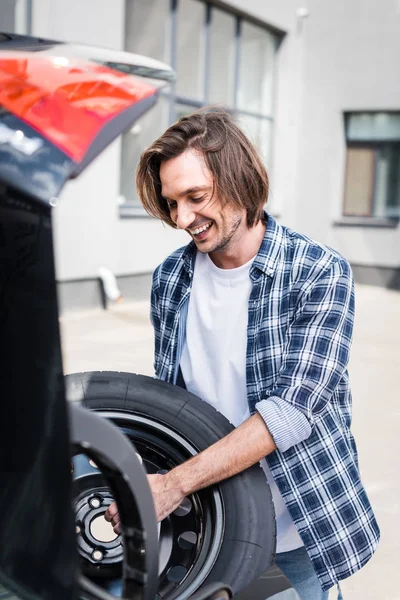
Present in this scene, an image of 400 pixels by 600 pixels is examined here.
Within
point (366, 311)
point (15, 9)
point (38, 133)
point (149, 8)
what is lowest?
point (366, 311)

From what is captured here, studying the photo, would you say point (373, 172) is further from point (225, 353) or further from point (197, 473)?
point (197, 473)

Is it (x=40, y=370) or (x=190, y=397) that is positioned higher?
(x=40, y=370)

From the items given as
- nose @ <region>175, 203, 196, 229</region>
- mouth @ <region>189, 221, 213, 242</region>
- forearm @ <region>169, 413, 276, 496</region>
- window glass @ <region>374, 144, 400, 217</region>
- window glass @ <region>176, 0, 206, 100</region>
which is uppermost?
window glass @ <region>176, 0, 206, 100</region>

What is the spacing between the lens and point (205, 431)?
66.4 inches

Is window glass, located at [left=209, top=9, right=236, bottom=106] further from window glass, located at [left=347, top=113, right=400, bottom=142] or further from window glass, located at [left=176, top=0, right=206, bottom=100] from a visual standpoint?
window glass, located at [left=347, top=113, right=400, bottom=142]

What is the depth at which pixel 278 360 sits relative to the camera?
1833 millimetres

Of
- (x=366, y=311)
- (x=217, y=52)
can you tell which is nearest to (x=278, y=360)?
(x=366, y=311)

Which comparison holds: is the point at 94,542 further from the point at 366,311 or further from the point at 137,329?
the point at 366,311

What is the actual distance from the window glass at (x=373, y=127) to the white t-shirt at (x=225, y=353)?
1237cm

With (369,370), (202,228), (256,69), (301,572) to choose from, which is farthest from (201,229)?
(256,69)

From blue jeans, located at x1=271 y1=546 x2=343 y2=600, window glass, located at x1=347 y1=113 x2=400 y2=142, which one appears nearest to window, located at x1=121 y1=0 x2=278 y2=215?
window glass, located at x1=347 y1=113 x2=400 y2=142

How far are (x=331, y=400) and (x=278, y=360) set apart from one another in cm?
19

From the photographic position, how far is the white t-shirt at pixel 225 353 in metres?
1.96

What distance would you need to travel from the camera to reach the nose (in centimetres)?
191
